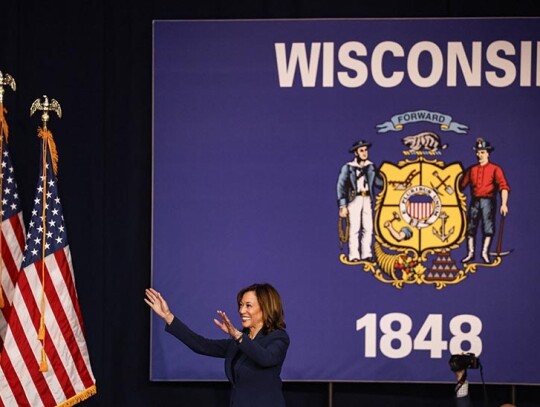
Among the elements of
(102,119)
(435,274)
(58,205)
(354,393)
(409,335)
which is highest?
(102,119)

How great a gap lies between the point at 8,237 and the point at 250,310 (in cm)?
197

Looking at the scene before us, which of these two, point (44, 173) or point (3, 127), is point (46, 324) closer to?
point (44, 173)

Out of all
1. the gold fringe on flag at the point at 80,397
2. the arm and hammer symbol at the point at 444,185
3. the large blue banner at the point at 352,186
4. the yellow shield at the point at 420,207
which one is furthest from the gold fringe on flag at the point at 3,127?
the arm and hammer symbol at the point at 444,185

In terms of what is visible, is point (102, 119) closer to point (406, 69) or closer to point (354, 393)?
point (406, 69)

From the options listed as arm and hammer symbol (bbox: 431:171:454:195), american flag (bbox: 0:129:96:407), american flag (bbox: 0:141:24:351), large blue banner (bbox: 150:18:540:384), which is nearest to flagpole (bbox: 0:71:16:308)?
american flag (bbox: 0:141:24:351)

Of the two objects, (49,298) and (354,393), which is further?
(354,393)

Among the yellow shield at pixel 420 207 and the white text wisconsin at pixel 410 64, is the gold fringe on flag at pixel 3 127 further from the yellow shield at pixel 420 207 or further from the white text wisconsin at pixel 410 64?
the yellow shield at pixel 420 207

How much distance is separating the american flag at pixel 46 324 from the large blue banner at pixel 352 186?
52cm

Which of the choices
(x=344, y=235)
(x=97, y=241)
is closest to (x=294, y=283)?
(x=344, y=235)

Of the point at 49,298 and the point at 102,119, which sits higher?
the point at 102,119

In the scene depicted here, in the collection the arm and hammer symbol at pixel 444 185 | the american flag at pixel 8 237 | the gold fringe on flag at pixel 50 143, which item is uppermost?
the gold fringe on flag at pixel 50 143

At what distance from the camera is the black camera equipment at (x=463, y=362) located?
18.0 feet

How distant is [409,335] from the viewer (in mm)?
5965

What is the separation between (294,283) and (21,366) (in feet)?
5.50
